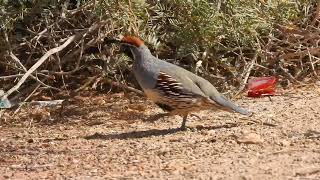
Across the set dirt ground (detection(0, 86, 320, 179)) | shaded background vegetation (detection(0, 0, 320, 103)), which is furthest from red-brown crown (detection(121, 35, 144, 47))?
dirt ground (detection(0, 86, 320, 179))

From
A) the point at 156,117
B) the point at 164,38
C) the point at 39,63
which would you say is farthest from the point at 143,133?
the point at 164,38

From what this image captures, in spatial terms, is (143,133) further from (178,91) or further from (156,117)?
(156,117)

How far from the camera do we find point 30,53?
21.0ft

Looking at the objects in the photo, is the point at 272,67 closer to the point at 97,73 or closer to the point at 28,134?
the point at 97,73

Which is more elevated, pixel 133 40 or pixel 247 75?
pixel 133 40

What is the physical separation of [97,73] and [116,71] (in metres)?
0.17

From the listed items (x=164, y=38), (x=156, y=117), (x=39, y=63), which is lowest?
(x=156, y=117)

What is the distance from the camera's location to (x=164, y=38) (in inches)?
245

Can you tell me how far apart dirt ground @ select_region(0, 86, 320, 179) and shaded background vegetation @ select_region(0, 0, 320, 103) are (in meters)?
0.37

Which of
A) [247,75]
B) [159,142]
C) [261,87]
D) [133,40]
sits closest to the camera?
[159,142]

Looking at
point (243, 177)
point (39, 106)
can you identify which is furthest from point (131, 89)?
point (243, 177)

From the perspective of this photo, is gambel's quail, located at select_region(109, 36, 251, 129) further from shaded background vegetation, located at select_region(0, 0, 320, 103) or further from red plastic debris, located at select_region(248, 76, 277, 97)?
red plastic debris, located at select_region(248, 76, 277, 97)

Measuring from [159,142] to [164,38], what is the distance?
5.06 ft

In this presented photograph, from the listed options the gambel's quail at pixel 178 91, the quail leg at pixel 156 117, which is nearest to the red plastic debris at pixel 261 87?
the quail leg at pixel 156 117
